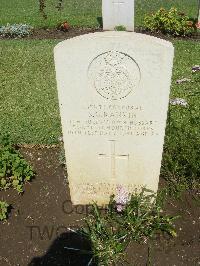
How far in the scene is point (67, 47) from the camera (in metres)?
3.04

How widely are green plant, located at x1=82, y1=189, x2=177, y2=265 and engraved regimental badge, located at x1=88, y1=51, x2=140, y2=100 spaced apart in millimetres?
1144

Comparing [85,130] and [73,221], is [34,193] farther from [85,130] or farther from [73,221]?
[85,130]

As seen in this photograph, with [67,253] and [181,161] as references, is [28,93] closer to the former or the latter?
[181,161]

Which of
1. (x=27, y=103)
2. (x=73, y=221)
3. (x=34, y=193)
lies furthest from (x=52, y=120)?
(x=73, y=221)

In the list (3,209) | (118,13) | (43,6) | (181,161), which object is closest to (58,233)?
(3,209)

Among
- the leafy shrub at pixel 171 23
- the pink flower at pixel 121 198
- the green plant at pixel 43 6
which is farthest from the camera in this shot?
the green plant at pixel 43 6

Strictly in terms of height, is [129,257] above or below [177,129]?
below

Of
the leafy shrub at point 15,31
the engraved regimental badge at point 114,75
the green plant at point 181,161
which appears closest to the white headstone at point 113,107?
the engraved regimental badge at point 114,75

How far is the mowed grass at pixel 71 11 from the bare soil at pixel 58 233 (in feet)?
24.3

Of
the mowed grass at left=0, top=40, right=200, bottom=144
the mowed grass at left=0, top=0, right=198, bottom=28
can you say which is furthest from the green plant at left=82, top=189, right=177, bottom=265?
the mowed grass at left=0, top=0, right=198, bottom=28

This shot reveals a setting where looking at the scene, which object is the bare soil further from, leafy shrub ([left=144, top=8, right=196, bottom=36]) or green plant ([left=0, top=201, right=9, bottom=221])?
leafy shrub ([left=144, top=8, right=196, bottom=36])

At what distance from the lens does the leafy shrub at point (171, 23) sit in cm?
970

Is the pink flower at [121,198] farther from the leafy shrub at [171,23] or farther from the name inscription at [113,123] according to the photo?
the leafy shrub at [171,23]

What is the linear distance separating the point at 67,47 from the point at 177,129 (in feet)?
6.96
